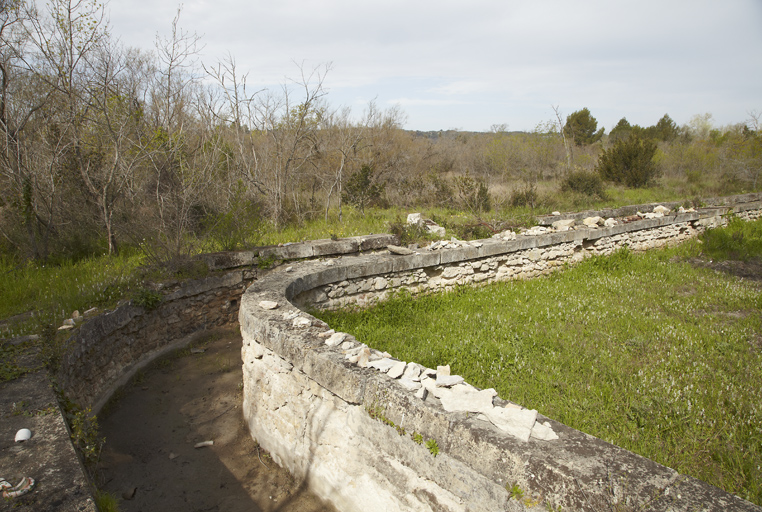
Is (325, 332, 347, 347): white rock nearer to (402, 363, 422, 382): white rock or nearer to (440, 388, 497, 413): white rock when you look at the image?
(402, 363, 422, 382): white rock

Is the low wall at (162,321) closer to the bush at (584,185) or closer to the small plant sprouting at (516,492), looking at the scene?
the small plant sprouting at (516,492)

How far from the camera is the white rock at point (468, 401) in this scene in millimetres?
2303

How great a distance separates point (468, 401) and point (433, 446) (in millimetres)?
320

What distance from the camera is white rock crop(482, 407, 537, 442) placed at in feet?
6.82

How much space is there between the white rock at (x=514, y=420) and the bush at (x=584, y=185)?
15606mm

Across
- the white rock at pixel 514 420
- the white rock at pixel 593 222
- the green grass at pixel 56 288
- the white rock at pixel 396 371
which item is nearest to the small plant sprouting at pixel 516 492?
the white rock at pixel 514 420

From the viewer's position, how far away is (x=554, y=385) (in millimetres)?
3600

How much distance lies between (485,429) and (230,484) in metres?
2.63

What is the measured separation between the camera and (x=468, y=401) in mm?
2355

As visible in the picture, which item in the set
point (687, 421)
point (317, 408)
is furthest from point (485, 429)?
point (687, 421)

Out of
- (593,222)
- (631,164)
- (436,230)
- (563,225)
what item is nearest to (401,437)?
(436,230)

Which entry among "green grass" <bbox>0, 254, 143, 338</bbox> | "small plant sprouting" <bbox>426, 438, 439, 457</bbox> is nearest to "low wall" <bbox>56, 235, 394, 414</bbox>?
"green grass" <bbox>0, 254, 143, 338</bbox>

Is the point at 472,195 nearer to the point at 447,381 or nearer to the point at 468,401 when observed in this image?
the point at 447,381

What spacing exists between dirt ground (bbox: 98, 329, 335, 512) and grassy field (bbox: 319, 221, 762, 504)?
1.52 meters
